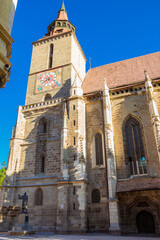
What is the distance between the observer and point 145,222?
13273 mm

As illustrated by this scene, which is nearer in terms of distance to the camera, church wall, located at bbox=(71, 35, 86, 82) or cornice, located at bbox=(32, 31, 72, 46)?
church wall, located at bbox=(71, 35, 86, 82)

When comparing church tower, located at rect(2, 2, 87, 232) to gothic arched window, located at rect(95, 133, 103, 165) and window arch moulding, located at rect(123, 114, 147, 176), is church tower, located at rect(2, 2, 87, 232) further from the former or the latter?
window arch moulding, located at rect(123, 114, 147, 176)

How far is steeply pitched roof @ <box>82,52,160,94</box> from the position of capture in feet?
64.6

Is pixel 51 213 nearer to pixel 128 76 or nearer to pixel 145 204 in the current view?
Result: pixel 145 204

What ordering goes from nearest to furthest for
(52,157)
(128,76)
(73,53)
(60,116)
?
(52,157), (60,116), (128,76), (73,53)

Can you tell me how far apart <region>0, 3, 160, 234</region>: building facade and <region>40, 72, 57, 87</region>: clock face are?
A: 0.41 feet

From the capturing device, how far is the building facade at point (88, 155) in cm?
1364

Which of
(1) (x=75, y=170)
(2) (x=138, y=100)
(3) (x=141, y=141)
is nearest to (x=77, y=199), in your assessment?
(1) (x=75, y=170)

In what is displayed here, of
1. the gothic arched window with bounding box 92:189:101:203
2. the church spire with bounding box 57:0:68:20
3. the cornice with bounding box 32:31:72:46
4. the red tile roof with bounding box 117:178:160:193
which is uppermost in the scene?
the church spire with bounding box 57:0:68:20

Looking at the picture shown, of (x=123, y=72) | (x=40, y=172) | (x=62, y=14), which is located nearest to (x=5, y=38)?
(x=40, y=172)

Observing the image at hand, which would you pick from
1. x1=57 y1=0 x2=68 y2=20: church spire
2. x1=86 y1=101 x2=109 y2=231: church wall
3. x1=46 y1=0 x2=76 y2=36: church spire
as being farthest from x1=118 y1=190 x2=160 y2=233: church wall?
x1=57 y1=0 x2=68 y2=20: church spire

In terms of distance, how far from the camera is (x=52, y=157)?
17.2 meters

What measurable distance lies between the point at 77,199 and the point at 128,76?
12.9 m

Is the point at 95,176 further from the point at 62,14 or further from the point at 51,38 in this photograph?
the point at 62,14
